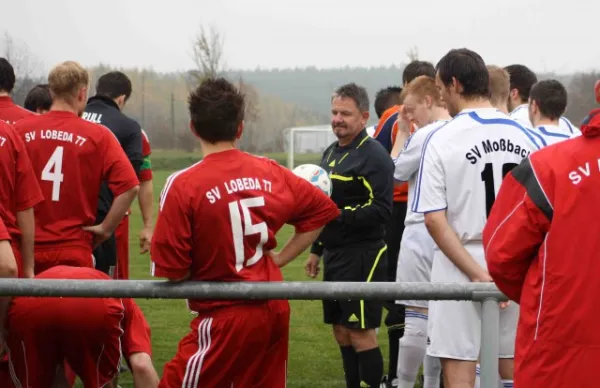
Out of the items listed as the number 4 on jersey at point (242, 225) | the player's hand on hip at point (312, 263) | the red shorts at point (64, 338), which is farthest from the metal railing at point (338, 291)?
the player's hand on hip at point (312, 263)

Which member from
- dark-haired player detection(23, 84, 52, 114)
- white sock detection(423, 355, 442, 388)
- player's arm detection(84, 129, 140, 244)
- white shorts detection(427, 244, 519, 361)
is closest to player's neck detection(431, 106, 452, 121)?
white sock detection(423, 355, 442, 388)

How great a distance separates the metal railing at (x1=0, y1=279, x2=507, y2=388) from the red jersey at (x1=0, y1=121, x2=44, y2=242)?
1238 millimetres

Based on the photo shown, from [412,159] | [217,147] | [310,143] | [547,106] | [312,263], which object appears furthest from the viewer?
[310,143]

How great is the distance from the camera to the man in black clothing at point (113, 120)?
7480 millimetres

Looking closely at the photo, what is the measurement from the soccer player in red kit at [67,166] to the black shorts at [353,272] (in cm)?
145

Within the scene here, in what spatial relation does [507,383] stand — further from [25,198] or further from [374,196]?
[25,198]

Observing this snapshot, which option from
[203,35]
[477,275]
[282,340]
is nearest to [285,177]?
[282,340]

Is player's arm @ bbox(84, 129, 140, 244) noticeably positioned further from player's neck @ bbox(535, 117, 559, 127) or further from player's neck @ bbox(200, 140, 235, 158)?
player's neck @ bbox(535, 117, 559, 127)

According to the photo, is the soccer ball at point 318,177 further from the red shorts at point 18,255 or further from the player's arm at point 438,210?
the red shorts at point 18,255

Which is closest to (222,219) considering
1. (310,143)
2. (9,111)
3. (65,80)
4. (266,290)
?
(266,290)

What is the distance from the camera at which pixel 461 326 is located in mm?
4770

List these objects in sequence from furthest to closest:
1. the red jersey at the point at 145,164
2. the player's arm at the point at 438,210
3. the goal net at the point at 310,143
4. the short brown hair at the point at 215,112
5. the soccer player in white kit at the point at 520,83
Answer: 1. the goal net at the point at 310,143
2. the red jersey at the point at 145,164
3. the soccer player in white kit at the point at 520,83
4. the player's arm at the point at 438,210
5. the short brown hair at the point at 215,112

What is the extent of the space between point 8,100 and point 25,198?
211 centimetres

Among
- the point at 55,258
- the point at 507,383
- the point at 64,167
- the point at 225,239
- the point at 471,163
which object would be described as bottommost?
the point at 507,383
